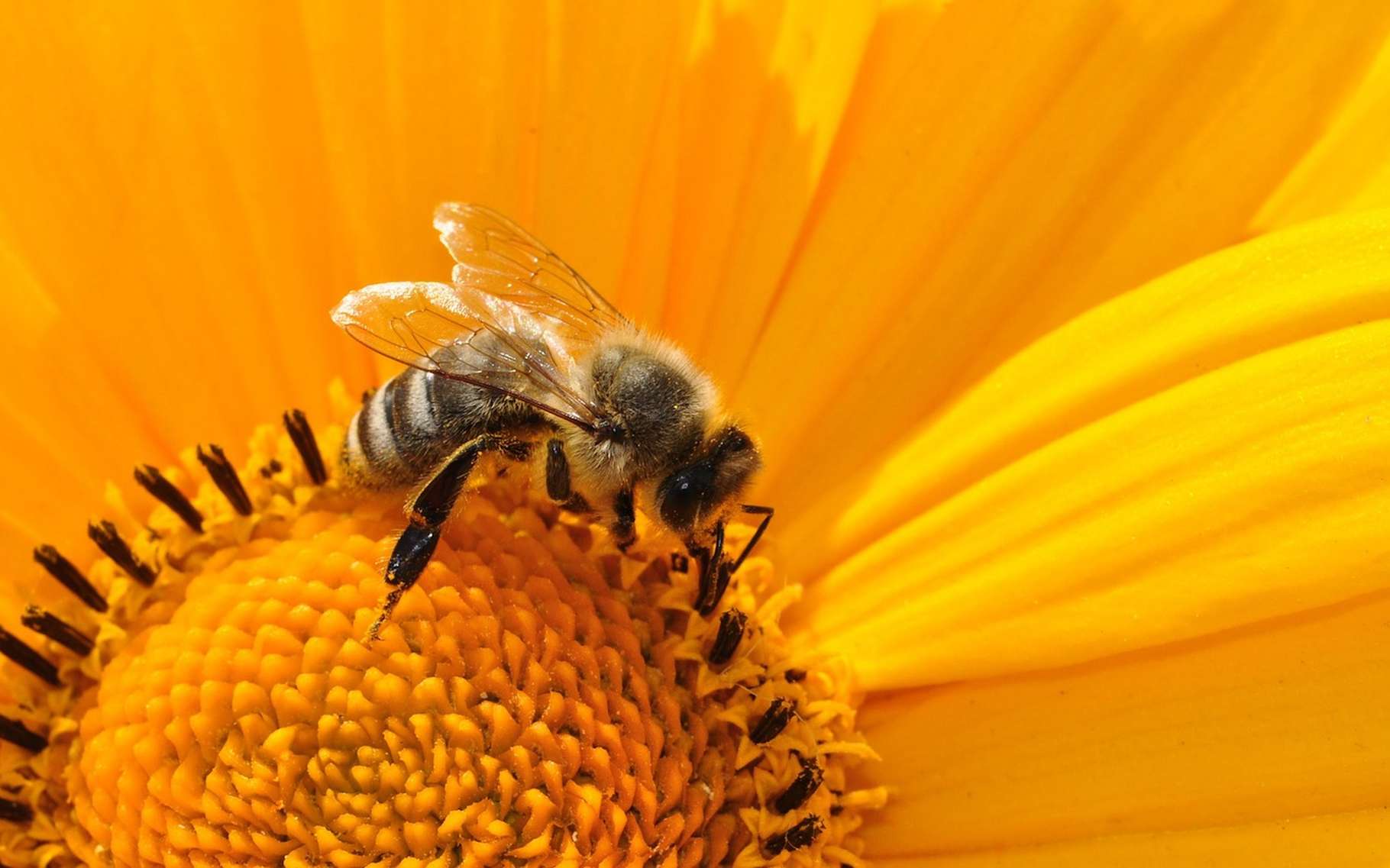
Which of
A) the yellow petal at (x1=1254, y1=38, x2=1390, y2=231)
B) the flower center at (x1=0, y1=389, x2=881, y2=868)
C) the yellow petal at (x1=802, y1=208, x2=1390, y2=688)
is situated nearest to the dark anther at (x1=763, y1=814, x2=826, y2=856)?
the flower center at (x1=0, y1=389, x2=881, y2=868)

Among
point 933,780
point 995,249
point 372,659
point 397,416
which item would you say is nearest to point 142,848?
point 372,659

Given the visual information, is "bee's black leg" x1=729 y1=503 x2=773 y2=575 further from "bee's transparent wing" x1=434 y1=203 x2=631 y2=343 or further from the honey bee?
"bee's transparent wing" x1=434 y1=203 x2=631 y2=343

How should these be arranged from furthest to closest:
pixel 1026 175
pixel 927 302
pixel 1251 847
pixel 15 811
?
pixel 927 302 → pixel 1026 175 → pixel 15 811 → pixel 1251 847

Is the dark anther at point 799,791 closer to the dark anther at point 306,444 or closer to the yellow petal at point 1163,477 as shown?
the yellow petal at point 1163,477

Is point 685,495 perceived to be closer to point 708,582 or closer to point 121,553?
point 708,582

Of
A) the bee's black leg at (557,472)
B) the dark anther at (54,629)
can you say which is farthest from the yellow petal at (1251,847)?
the dark anther at (54,629)

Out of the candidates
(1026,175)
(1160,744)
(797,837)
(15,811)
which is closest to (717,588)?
(797,837)

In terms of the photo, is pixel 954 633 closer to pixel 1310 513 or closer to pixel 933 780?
pixel 933 780
